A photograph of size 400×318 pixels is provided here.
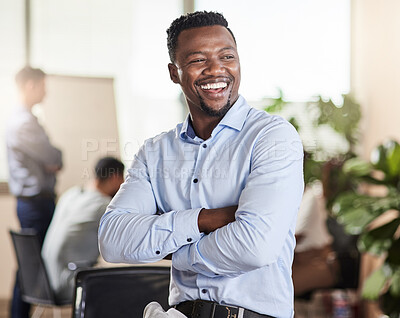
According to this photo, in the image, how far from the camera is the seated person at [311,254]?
3.88 meters

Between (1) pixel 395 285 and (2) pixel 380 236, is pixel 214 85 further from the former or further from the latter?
(1) pixel 395 285

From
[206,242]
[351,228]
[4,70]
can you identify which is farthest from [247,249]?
[4,70]

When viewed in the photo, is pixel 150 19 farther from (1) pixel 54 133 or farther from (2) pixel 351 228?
(2) pixel 351 228

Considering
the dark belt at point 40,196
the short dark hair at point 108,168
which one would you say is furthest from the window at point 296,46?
the dark belt at point 40,196

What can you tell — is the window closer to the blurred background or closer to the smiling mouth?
the blurred background

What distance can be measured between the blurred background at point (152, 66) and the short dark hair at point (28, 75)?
0.05 metres

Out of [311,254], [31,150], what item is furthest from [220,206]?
[311,254]

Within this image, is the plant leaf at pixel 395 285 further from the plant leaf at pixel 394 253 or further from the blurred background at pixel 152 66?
the blurred background at pixel 152 66

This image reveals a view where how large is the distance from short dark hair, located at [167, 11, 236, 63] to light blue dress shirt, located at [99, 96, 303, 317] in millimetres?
173

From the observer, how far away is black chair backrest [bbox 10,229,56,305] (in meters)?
3.03

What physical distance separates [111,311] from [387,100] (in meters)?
3.34

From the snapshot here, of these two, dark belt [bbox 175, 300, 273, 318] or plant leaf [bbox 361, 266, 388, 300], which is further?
plant leaf [bbox 361, 266, 388, 300]

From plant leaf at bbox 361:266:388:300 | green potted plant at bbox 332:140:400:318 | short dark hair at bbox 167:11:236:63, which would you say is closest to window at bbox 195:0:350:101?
green potted plant at bbox 332:140:400:318

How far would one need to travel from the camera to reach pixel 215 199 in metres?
1.29
